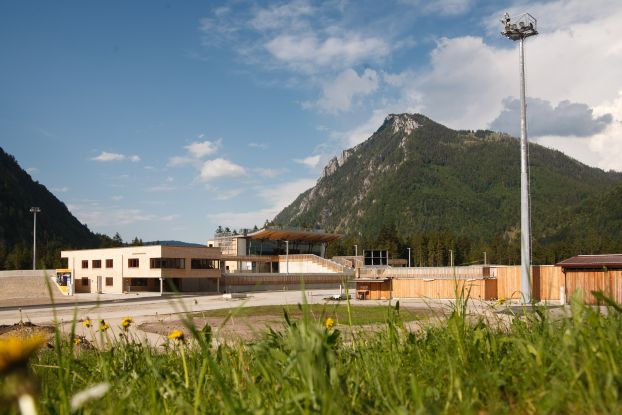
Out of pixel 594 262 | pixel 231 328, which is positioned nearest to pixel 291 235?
pixel 594 262

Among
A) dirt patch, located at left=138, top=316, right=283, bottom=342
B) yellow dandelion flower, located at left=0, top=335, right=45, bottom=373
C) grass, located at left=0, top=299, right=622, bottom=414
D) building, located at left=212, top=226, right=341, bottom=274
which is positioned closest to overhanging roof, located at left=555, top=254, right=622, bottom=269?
dirt patch, located at left=138, top=316, right=283, bottom=342

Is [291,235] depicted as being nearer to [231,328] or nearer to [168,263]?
[168,263]

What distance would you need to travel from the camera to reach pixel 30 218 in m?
155

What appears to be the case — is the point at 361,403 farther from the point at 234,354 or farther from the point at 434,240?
the point at 434,240

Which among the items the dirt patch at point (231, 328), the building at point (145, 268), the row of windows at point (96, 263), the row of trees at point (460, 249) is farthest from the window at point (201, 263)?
the row of trees at point (460, 249)

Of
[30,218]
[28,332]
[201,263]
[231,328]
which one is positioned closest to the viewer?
[28,332]

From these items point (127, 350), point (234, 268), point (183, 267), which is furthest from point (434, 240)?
point (127, 350)

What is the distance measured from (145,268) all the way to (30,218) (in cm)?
11029

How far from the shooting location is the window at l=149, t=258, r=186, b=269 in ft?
200

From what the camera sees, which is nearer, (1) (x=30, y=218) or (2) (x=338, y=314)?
(2) (x=338, y=314)

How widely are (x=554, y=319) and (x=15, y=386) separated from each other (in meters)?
3.18

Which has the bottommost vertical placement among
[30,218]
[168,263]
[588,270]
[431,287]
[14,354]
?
[431,287]

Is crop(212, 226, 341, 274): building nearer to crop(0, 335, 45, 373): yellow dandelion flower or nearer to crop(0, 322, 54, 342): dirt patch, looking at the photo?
crop(0, 322, 54, 342): dirt patch

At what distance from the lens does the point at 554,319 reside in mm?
3525
